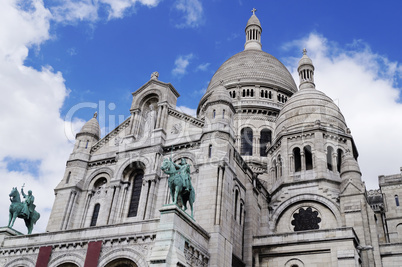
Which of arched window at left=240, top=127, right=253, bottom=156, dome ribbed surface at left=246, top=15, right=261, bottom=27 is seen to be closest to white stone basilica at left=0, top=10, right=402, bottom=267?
arched window at left=240, top=127, right=253, bottom=156

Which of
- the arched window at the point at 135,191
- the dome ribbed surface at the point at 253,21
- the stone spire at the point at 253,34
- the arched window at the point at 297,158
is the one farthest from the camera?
the dome ribbed surface at the point at 253,21

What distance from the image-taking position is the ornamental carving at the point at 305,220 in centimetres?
3659

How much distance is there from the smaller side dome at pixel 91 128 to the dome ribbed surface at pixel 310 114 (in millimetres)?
17515

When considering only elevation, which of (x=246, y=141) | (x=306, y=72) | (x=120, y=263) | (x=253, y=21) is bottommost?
(x=120, y=263)

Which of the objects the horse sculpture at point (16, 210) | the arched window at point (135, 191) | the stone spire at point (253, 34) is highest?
the stone spire at point (253, 34)

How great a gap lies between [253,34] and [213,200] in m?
49.2

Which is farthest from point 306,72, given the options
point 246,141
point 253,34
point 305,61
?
point 253,34

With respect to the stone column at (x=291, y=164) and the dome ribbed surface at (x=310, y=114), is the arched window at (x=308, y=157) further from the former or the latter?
the dome ribbed surface at (x=310, y=114)

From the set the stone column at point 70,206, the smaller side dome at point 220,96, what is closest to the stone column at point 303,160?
the smaller side dome at point 220,96

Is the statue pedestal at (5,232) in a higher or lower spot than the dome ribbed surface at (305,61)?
lower

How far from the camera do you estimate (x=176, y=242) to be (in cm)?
2358

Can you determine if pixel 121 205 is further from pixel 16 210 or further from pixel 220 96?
pixel 220 96

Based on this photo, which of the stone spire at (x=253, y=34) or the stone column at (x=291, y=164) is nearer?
the stone column at (x=291, y=164)

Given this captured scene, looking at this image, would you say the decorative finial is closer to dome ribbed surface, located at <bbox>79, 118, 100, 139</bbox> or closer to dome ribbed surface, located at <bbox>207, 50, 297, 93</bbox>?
dome ribbed surface, located at <bbox>79, 118, 100, 139</bbox>
